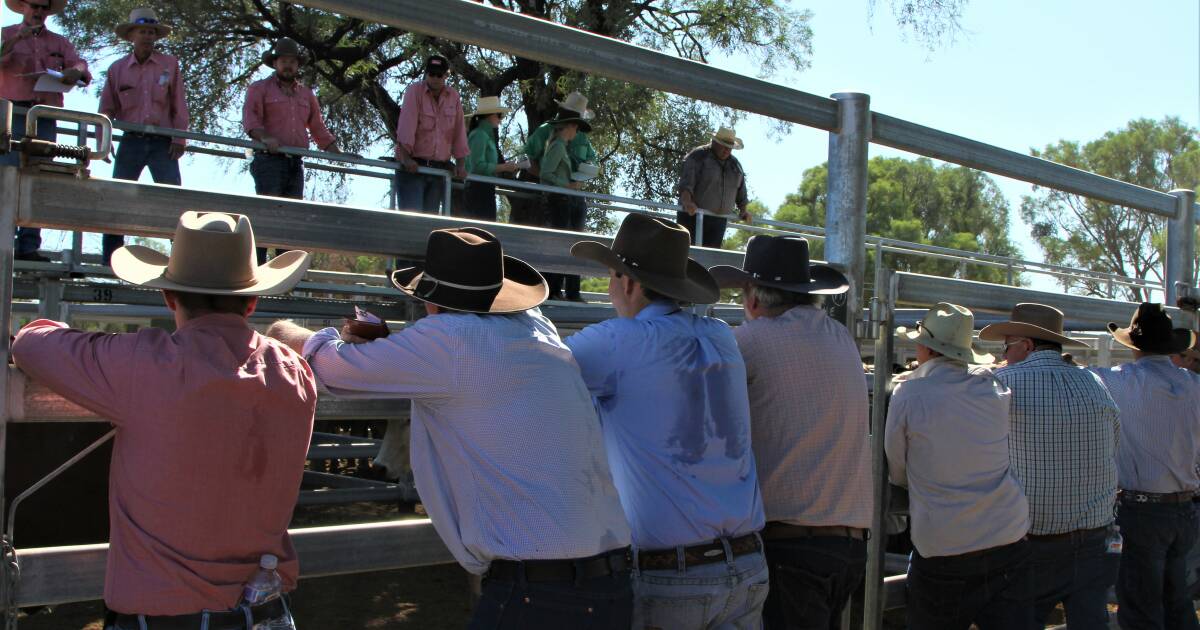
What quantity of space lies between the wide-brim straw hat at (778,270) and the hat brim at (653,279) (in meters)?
0.34

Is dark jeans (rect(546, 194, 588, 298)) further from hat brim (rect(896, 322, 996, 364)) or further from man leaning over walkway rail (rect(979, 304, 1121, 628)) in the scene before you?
hat brim (rect(896, 322, 996, 364))

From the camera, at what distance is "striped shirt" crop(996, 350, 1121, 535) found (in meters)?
4.52

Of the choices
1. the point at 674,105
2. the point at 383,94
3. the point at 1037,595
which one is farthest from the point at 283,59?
the point at 674,105

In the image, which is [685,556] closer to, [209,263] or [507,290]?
[507,290]

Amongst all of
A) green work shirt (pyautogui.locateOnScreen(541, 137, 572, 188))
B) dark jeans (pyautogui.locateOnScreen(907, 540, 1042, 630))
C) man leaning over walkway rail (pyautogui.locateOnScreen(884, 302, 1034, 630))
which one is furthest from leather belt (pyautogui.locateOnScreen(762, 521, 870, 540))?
green work shirt (pyautogui.locateOnScreen(541, 137, 572, 188))

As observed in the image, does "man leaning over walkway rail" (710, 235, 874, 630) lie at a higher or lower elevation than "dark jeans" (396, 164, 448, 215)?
lower

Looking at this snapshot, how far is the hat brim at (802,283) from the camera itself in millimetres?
3535

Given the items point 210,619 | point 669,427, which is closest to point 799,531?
point 669,427

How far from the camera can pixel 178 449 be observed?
2346mm

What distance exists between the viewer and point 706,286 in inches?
131

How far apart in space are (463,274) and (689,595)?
3.54 ft

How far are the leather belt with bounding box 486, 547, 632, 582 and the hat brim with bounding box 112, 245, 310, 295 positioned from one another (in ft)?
2.77

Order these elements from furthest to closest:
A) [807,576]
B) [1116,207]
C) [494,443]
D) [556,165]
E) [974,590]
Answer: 1. [1116,207]
2. [556,165]
3. [974,590]
4. [807,576]
5. [494,443]

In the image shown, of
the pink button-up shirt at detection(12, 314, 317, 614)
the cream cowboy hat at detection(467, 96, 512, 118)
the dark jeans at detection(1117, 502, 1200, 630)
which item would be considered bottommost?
the dark jeans at detection(1117, 502, 1200, 630)
